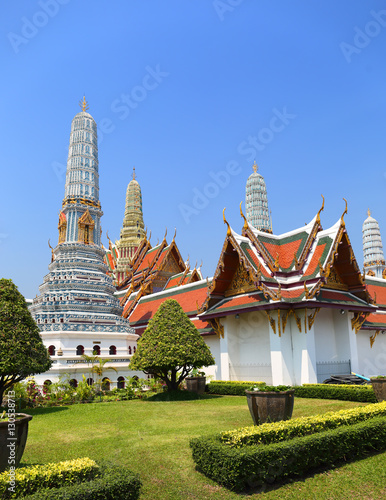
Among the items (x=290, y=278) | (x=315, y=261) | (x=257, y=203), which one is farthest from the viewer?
(x=257, y=203)

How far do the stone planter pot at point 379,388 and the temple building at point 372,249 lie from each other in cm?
4358

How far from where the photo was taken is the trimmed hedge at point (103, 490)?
4.43 meters

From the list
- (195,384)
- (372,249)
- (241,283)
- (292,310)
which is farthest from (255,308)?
(372,249)

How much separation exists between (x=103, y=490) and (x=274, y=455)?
8.14ft

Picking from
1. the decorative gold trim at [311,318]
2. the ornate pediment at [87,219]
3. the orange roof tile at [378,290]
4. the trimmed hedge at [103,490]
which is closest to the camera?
the trimmed hedge at [103,490]

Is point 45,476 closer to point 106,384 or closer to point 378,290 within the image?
point 106,384

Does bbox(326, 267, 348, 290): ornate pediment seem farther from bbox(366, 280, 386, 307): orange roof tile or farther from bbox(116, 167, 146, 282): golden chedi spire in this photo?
bbox(116, 167, 146, 282): golden chedi spire

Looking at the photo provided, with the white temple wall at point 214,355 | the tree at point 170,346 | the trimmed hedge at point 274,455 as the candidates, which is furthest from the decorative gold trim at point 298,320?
the trimmed hedge at point 274,455

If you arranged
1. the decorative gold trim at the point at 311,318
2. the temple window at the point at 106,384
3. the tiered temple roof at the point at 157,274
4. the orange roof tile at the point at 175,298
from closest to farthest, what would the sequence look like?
the decorative gold trim at the point at 311,318 < the temple window at the point at 106,384 < the orange roof tile at the point at 175,298 < the tiered temple roof at the point at 157,274

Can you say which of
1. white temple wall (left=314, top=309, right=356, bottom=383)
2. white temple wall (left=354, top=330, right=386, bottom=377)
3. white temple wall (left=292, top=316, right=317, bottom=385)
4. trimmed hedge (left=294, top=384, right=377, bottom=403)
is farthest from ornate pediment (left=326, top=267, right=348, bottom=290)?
trimmed hedge (left=294, top=384, right=377, bottom=403)

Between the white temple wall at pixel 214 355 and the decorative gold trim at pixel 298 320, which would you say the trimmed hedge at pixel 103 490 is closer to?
the decorative gold trim at pixel 298 320

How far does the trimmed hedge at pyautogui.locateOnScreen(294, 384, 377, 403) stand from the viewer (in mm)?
12913

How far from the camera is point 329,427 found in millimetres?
7406

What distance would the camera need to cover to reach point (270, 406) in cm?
798
